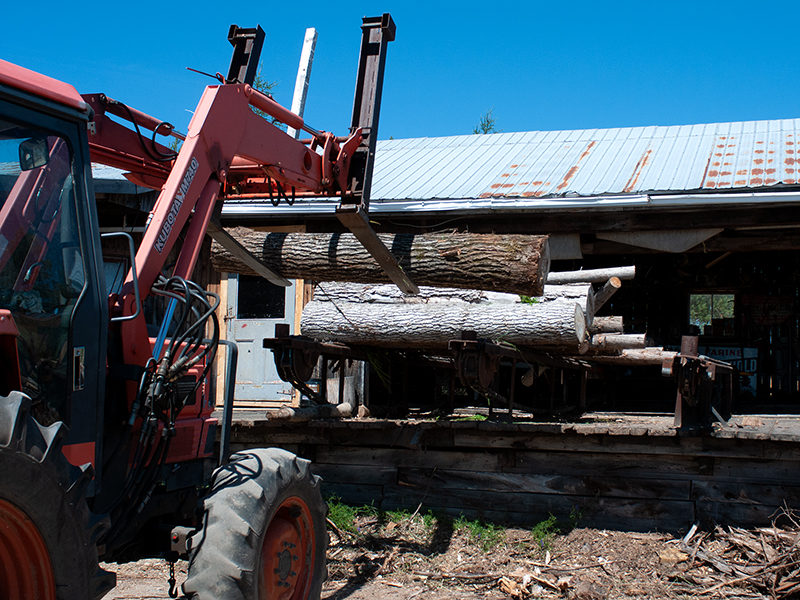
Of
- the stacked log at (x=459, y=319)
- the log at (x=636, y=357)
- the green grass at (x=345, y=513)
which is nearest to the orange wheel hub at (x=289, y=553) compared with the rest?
the green grass at (x=345, y=513)

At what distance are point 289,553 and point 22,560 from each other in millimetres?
1661

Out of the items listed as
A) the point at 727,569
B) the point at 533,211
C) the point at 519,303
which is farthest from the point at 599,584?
the point at 533,211

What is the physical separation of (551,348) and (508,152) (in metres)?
5.79

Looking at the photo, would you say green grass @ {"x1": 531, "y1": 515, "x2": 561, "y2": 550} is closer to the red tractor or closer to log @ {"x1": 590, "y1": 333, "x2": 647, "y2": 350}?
log @ {"x1": 590, "y1": 333, "x2": 647, "y2": 350}

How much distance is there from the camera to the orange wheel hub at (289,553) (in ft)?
11.6

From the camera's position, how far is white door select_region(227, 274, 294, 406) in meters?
10.2

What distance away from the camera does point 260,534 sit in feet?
11.0

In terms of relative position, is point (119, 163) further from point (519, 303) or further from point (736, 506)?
point (736, 506)

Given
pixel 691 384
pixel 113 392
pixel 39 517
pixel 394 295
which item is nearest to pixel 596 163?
pixel 394 295

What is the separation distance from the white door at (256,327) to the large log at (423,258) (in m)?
3.80

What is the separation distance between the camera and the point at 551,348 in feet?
24.2

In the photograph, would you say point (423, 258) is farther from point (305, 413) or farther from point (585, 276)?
point (585, 276)

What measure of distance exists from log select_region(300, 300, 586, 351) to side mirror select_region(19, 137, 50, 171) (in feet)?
15.9

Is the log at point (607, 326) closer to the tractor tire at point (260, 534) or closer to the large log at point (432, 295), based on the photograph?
the large log at point (432, 295)
